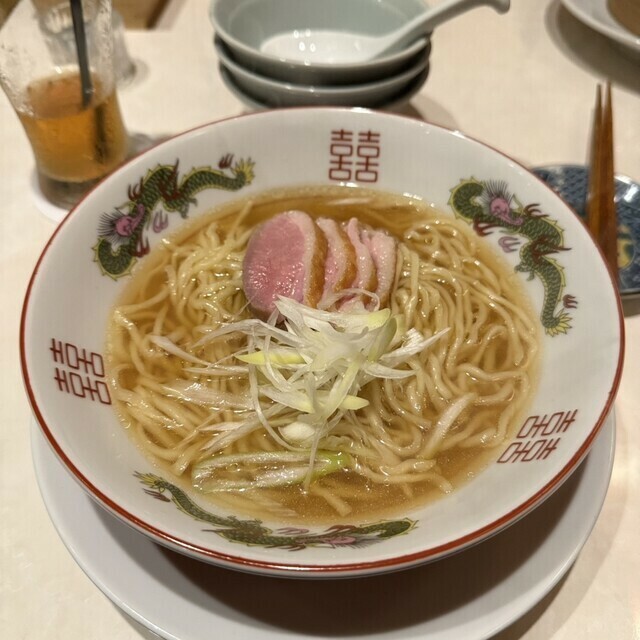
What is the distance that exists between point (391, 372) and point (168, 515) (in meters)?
0.61

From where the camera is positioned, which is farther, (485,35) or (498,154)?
(485,35)

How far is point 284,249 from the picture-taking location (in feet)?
5.99

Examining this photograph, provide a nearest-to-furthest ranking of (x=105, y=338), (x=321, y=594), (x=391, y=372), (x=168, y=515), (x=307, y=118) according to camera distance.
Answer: (x=168, y=515) < (x=321, y=594) < (x=391, y=372) < (x=105, y=338) < (x=307, y=118)

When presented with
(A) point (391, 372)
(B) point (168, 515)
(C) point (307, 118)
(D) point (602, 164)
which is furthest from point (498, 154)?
(B) point (168, 515)

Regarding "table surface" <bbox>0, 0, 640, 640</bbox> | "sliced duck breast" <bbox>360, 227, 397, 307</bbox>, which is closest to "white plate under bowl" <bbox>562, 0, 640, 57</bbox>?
"table surface" <bbox>0, 0, 640, 640</bbox>

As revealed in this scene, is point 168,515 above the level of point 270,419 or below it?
above

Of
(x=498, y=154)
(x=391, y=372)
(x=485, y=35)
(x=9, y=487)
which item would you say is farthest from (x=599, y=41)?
(x=9, y=487)

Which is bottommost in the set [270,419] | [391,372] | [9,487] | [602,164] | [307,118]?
[9,487]

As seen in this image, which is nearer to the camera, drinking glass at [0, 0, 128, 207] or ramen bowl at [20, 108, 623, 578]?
ramen bowl at [20, 108, 623, 578]

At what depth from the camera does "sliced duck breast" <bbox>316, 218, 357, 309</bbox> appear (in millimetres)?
1729

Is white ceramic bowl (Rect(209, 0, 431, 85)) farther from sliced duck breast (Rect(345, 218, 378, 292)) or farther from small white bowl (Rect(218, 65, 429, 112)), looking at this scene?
sliced duck breast (Rect(345, 218, 378, 292))

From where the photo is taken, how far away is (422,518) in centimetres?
128

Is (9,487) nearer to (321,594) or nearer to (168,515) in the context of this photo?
(168,515)

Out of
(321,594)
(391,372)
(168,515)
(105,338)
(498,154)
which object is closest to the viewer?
(168,515)
